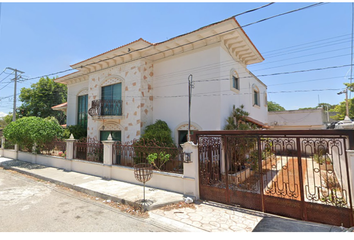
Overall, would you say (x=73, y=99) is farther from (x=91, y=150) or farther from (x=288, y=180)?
(x=288, y=180)

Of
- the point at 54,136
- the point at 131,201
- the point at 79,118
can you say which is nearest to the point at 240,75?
the point at 131,201

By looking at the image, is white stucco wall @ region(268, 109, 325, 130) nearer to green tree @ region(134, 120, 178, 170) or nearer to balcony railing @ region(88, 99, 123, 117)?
green tree @ region(134, 120, 178, 170)

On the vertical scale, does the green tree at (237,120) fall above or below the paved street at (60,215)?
above

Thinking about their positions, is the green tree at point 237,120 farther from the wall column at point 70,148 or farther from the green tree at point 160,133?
the wall column at point 70,148

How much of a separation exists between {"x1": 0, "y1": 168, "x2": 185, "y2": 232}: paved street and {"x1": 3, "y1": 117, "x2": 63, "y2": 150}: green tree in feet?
13.8

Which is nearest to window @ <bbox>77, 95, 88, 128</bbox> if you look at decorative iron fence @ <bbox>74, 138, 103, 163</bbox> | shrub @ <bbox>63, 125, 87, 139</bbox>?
shrub @ <bbox>63, 125, 87, 139</bbox>

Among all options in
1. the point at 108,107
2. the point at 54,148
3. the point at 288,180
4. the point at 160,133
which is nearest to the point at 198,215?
the point at 288,180

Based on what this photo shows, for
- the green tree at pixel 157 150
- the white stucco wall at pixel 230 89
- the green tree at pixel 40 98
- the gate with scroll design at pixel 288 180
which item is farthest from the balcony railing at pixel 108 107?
the green tree at pixel 40 98

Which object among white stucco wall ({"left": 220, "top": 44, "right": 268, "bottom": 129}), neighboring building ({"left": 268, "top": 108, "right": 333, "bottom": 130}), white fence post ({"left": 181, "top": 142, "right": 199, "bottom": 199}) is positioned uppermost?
white stucco wall ({"left": 220, "top": 44, "right": 268, "bottom": 129})

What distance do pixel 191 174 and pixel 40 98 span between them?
85.5 feet

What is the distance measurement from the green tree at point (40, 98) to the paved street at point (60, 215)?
20.9 metres

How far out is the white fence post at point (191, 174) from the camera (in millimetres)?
5473

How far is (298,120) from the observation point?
18516mm

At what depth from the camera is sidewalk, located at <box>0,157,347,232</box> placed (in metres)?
3.76
